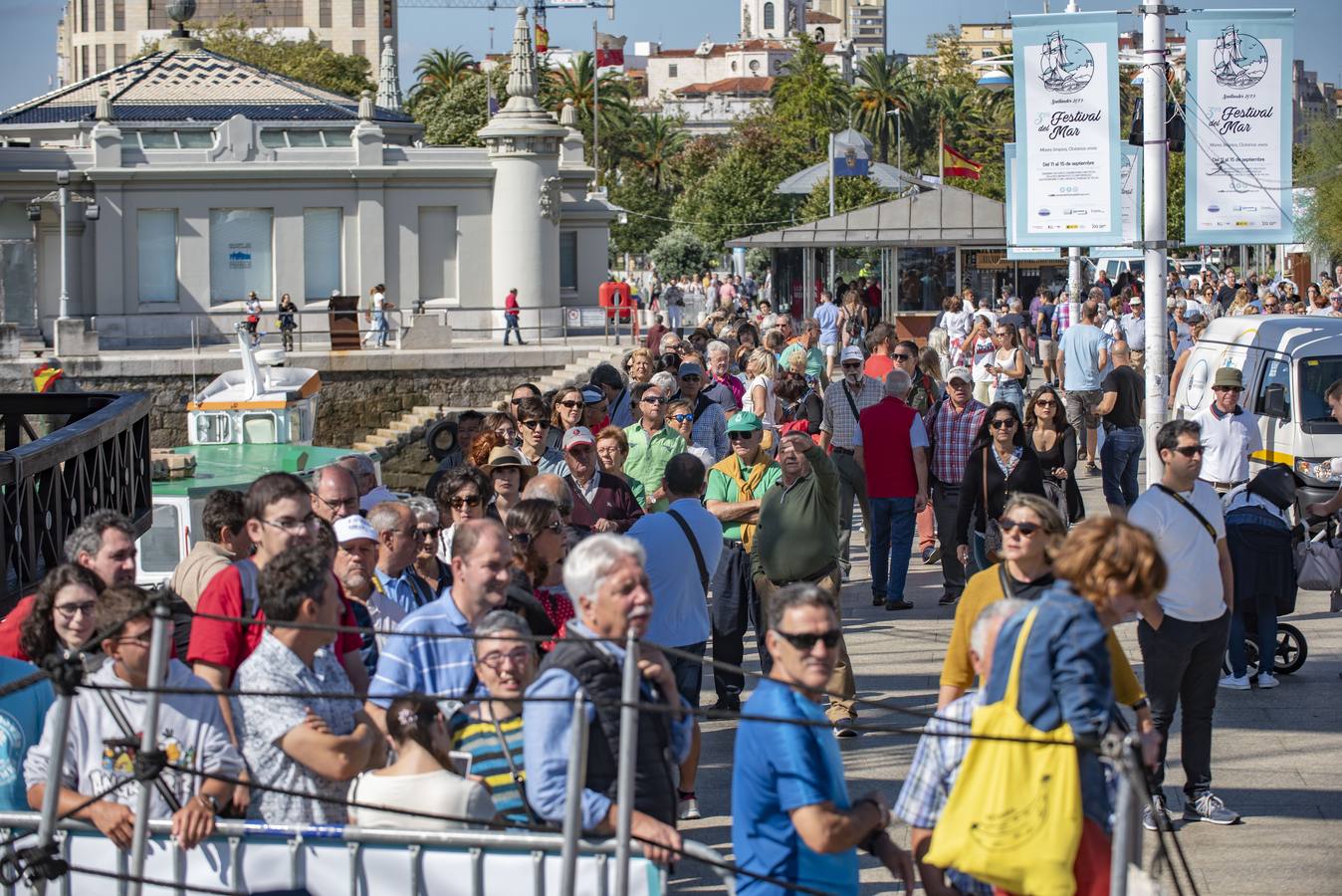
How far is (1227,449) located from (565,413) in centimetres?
484

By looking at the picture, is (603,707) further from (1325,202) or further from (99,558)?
(1325,202)

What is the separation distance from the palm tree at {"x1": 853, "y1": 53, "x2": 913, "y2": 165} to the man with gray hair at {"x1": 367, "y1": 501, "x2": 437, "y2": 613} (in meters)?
95.4

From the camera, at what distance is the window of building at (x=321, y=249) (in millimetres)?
40719

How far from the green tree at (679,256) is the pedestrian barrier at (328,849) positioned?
63.2 meters

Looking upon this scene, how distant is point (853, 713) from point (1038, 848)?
507cm

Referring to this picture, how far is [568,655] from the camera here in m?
5.19

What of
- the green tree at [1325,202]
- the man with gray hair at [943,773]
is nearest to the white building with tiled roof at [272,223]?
the green tree at [1325,202]

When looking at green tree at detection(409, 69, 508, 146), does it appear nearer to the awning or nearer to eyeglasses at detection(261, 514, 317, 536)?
the awning

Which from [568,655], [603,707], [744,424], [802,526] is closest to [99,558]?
[568,655]

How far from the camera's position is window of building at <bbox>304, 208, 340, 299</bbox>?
4072 cm

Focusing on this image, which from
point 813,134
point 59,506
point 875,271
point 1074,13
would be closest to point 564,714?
point 59,506

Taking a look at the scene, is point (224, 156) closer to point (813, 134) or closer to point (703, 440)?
point (703, 440)

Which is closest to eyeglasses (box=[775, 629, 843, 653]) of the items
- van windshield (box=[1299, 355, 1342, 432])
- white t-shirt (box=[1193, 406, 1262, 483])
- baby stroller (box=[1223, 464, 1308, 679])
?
baby stroller (box=[1223, 464, 1308, 679])

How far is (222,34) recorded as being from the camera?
92.2 metres
